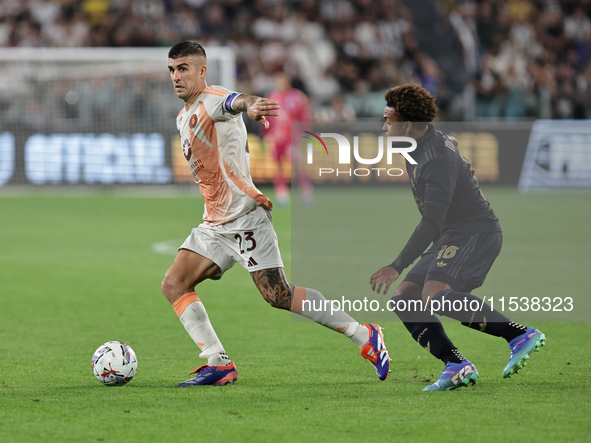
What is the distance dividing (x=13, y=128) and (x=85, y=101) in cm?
175

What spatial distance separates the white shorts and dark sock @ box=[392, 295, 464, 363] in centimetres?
80

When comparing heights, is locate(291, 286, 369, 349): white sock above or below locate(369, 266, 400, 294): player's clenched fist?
below

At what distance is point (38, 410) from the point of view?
4852 millimetres

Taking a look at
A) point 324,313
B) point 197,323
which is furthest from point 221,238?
point 324,313

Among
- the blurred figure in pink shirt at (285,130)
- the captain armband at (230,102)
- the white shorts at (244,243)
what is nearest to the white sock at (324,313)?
the white shorts at (244,243)

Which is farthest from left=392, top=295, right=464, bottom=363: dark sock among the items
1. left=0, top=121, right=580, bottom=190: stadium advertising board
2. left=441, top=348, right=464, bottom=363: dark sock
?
left=0, top=121, right=580, bottom=190: stadium advertising board

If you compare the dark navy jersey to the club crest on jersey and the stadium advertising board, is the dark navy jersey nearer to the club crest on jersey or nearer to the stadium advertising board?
the club crest on jersey

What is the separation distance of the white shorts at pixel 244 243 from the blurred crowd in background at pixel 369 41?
16.8 metres

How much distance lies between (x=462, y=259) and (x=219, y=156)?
155cm

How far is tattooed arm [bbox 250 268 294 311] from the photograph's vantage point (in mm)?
5574

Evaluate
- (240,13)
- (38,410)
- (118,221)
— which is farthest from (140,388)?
(240,13)

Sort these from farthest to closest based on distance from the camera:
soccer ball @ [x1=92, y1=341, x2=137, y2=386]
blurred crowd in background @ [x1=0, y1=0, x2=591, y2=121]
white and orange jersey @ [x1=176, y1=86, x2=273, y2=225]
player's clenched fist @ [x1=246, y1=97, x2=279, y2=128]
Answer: blurred crowd in background @ [x1=0, y1=0, x2=591, y2=121] < white and orange jersey @ [x1=176, y1=86, x2=273, y2=225] < soccer ball @ [x1=92, y1=341, x2=137, y2=386] < player's clenched fist @ [x1=246, y1=97, x2=279, y2=128]

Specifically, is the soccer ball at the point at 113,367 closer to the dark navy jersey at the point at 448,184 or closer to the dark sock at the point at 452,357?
the dark sock at the point at 452,357

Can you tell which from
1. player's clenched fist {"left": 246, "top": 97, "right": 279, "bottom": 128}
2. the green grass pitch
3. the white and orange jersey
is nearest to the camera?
the green grass pitch
